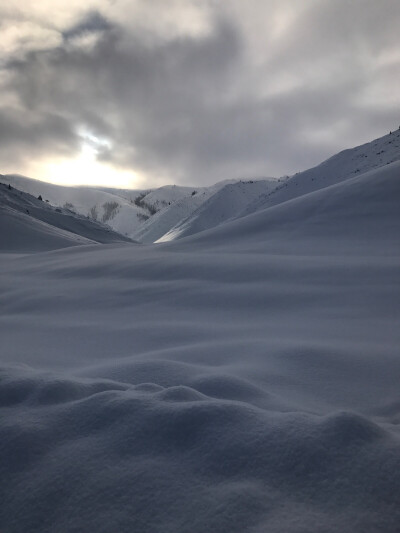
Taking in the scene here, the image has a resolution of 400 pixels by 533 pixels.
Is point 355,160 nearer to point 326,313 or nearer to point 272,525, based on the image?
point 326,313

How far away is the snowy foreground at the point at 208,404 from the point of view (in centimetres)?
125

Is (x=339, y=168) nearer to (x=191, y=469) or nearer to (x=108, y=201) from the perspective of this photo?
(x=191, y=469)

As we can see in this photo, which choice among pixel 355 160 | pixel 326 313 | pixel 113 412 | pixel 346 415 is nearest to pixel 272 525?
pixel 346 415

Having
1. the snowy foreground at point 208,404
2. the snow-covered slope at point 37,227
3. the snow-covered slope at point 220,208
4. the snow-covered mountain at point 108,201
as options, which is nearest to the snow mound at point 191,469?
the snowy foreground at point 208,404

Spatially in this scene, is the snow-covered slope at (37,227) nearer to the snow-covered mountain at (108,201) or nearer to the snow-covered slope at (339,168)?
the snow-covered slope at (339,168)

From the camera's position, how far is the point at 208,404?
168 centimetres

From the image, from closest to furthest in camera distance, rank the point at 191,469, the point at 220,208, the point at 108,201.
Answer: the point at 191,469 < the point at 220,208 < the point at 108,201

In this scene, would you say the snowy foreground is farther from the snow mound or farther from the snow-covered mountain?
the snow-covered mountain

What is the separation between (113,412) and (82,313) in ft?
9.28

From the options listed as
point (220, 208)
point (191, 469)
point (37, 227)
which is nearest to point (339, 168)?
point (220, 208)


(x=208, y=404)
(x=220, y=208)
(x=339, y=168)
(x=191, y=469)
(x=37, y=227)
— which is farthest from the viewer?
(x=220, y=208)

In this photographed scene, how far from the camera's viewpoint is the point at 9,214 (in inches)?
572

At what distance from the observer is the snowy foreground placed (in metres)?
1.25

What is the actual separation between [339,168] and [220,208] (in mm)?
13814
